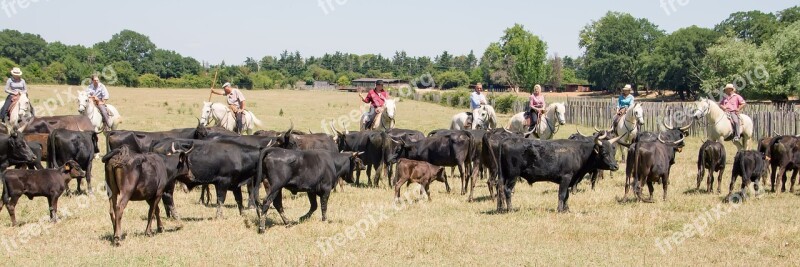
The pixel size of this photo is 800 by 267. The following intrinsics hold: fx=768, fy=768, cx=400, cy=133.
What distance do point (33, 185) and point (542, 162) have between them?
25.0 feet

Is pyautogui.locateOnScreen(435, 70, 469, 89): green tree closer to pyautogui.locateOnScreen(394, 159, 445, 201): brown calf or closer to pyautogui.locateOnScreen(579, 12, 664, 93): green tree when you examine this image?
pyautogui.locateOnScreen(579, 12, 664, 93): green tree

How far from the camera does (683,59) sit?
71.6 meters

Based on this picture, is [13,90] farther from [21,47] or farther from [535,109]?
[21,47]

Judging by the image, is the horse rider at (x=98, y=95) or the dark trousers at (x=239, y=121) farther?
the dark trousers at (x=239, y=121)

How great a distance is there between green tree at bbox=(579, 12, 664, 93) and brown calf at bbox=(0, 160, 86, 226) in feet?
261

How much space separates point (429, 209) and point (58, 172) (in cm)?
577

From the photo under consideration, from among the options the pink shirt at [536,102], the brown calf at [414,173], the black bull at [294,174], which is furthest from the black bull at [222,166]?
the pink shirt at [536,102]

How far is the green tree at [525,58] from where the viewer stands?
98.1 metres

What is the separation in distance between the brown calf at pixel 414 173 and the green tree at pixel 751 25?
66.4 meters

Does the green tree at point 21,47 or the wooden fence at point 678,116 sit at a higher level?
the green tree at point 21,47

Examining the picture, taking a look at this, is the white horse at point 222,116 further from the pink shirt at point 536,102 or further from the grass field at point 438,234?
the pink shirt at point 536,102

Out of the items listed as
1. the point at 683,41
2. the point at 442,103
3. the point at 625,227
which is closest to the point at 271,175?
the point at 625,227

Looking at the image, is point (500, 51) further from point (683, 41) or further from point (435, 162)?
point (435, 162)

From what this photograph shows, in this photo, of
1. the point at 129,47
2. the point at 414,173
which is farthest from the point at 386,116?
the point at 129,47
